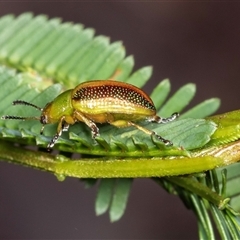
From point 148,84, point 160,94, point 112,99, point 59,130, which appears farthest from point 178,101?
point 148,84

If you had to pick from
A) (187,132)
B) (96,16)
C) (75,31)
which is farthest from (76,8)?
(187,132)

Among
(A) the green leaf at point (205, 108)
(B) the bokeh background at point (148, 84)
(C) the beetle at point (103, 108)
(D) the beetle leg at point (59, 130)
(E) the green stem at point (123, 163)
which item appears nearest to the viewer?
(E) the green stem at point (123, 163)

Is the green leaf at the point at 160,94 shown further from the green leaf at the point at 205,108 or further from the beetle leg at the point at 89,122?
the beetle leg at the point at 89,122

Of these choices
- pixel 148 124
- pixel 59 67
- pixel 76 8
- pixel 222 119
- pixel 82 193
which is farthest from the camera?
pixel 76 8

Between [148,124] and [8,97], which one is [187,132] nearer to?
[148,124]

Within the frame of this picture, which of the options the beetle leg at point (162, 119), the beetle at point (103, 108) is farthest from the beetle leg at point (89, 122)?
the beetle leg at point (162, 119)

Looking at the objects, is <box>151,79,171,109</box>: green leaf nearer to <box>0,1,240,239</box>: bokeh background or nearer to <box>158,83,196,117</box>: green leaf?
<box>158,83,196,117</box>: green leaf
